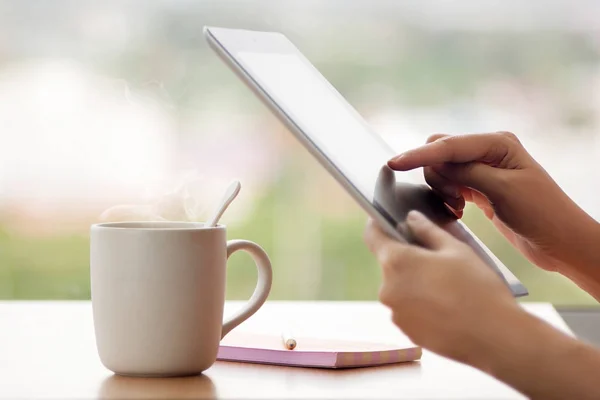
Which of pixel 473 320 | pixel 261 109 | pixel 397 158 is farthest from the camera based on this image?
pixel 261 109

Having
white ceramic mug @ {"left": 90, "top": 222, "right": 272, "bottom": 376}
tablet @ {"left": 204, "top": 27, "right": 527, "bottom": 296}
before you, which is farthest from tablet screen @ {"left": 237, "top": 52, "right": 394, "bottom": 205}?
white ceramic mug @ {"left": 90, "top": 222, "right": 272, "bottom": 376}

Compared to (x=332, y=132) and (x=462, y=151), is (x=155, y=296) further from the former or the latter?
(x=462, y=151)

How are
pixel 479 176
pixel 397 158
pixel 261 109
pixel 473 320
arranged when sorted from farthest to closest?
pixel 261 109 → pixel 479 176 → pixel 397 158 → pixel 473 320

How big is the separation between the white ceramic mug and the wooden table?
0.06 feet

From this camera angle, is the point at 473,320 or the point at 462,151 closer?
the point at 473,320

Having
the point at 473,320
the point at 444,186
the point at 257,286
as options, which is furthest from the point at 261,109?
the point at 473,320

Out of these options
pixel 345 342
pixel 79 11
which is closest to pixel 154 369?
pixel 345 342

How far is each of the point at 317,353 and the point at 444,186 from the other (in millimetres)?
249

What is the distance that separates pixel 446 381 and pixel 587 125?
1.55 m

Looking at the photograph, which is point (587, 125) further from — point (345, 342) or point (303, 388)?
point (303, 388)

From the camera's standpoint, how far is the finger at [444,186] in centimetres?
89

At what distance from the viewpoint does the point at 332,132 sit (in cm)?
71

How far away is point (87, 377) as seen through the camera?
27.5 inches

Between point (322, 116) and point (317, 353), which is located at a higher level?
point (322, 116)
